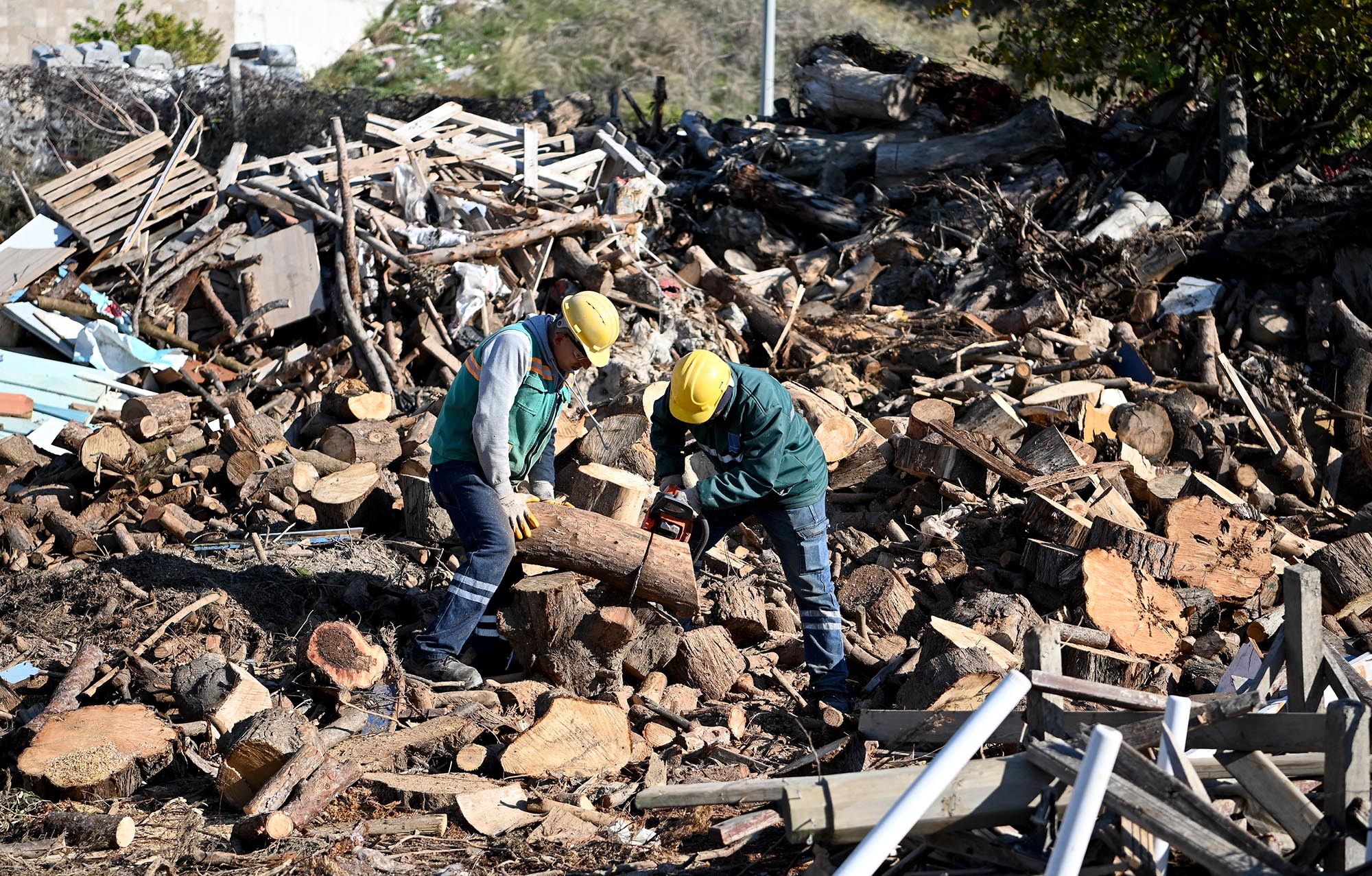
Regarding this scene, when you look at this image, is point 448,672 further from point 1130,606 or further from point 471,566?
point 1130,606

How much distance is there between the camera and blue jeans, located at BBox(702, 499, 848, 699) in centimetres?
497

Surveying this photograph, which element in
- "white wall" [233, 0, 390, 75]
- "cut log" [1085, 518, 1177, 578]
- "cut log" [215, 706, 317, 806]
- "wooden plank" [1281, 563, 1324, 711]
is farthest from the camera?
"white wall" [233, 0, 390, 75]

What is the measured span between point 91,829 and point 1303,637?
4089 mm

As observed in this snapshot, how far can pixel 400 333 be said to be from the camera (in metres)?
Answer: 8.47

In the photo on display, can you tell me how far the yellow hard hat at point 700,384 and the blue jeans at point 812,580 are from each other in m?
0.49

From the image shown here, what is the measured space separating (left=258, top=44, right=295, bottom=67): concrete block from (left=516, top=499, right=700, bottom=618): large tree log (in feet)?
34.1

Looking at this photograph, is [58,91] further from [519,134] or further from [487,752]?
[487,752]

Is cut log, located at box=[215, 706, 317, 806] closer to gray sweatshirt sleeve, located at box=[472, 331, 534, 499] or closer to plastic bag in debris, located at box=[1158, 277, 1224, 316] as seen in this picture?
gray sweatshirt sleeve, located at box=[472, 331, 534, 499]

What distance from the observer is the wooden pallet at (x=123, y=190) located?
8875mm

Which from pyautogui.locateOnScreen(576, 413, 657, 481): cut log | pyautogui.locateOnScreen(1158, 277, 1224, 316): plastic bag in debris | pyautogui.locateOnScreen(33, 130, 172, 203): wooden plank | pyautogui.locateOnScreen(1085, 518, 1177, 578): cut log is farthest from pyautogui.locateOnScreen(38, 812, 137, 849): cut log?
pyautogui.locateOnScreen(1158, 277, 1224, 316): plastic bag in debris

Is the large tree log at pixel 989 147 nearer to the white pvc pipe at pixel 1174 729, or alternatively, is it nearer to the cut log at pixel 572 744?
the cut log at pixel 572 744

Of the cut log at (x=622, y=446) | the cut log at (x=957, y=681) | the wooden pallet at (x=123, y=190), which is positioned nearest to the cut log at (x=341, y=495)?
the cut log at (x=622, y=446)

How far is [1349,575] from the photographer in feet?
19.6

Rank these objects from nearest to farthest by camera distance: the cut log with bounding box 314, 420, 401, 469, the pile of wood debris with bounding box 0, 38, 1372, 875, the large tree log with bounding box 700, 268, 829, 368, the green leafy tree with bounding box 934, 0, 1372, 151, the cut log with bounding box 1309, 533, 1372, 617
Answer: the pile of wood debris with bounding box 0, 38, 1372, 875
the cut log with bounding box 1309, 533, 1372, 617
the cut log with bounding box 314, 420, 401, 469
the large tree log with bounding box 700, 268, 829, 368
the green leafy tree with bounding box 934, 0, 1372, 151
